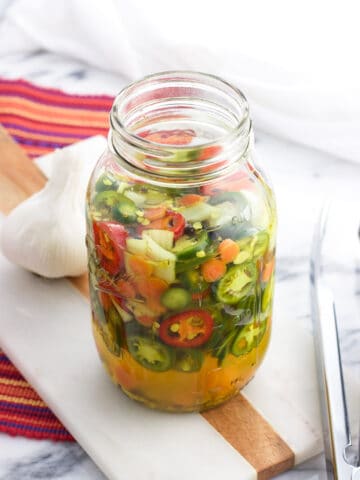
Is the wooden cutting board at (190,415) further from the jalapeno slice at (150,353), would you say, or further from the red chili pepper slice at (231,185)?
the red chili pepper slice at (231,185)

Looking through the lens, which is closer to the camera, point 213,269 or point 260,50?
point 213,269

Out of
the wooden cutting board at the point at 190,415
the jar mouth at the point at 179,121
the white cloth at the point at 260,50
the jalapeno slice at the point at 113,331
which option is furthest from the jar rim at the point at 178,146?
the white cloth at the point at 260,50

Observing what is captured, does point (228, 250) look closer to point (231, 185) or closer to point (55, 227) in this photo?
point (231, 185)

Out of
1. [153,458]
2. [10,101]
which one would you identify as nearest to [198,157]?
[153,458]

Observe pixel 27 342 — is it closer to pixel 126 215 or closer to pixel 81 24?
pixel 126 215

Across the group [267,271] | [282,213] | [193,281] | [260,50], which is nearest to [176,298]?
A: [193,281]

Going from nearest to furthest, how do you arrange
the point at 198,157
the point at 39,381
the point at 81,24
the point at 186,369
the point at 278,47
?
the point at 198,157 < the point at 186,369 < the point at 39,381 < the point at 278,47 < the point at 81,24

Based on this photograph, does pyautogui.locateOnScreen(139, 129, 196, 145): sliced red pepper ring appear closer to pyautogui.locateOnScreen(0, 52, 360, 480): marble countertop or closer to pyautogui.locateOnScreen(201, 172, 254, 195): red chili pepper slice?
pyautogui.locateOnScreen(201, 172, 254, 195): red chili pepper slice
